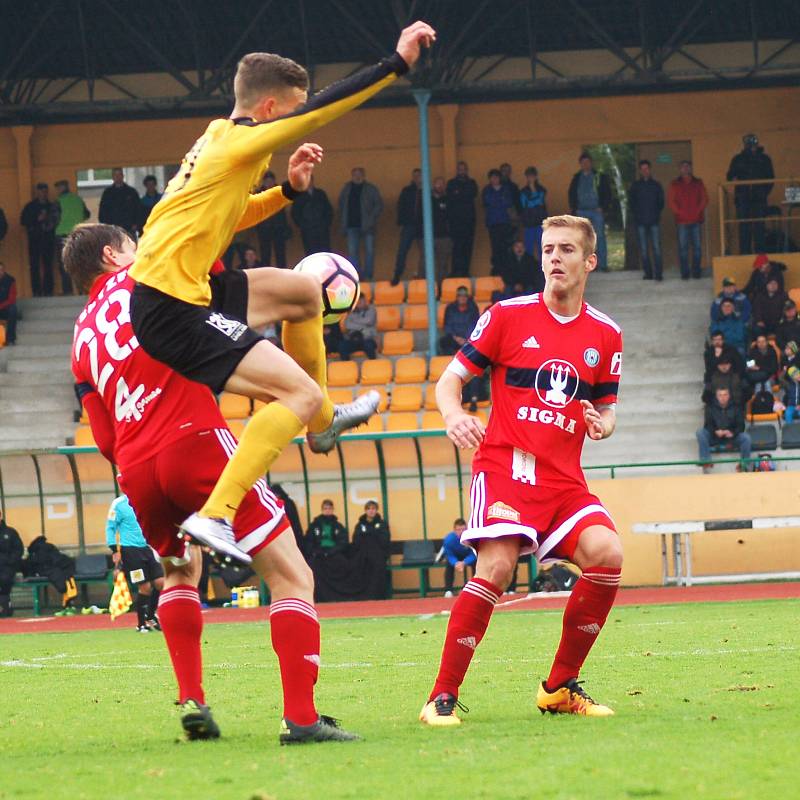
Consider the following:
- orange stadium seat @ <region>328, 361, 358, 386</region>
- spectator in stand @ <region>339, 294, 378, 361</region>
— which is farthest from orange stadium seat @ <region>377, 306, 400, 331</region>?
orange stadium seat @ <region>328, 361, 358, 386</region>

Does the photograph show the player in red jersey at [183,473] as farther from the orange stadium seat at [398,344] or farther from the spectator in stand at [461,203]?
the spectator in stand at [461,203]

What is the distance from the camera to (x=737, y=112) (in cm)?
3075

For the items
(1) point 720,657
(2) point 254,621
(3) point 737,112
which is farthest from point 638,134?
(1) point 720,657

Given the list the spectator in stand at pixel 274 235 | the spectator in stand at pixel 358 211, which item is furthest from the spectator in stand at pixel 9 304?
the spectator in stand at pixel 358 211

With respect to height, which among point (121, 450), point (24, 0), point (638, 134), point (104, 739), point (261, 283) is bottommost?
point (104, 739)

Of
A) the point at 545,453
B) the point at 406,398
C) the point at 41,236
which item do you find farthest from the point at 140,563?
the point at 41,236

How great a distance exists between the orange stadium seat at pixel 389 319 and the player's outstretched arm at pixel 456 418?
67.0ft

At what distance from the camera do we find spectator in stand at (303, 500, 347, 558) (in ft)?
68.3

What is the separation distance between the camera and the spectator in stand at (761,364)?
2314 centimetres

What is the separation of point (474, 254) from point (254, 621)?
14501 millimetres

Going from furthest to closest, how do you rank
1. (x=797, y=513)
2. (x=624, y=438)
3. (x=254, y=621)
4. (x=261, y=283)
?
1. (x=624, y=438)
2. (x=797, y=513)
3. (x=254, y=621)
4. (x=261, y=283)

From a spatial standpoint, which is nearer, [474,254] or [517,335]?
[517,335]

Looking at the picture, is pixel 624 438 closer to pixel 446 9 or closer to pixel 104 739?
pixel 446 9

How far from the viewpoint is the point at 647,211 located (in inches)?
1085
